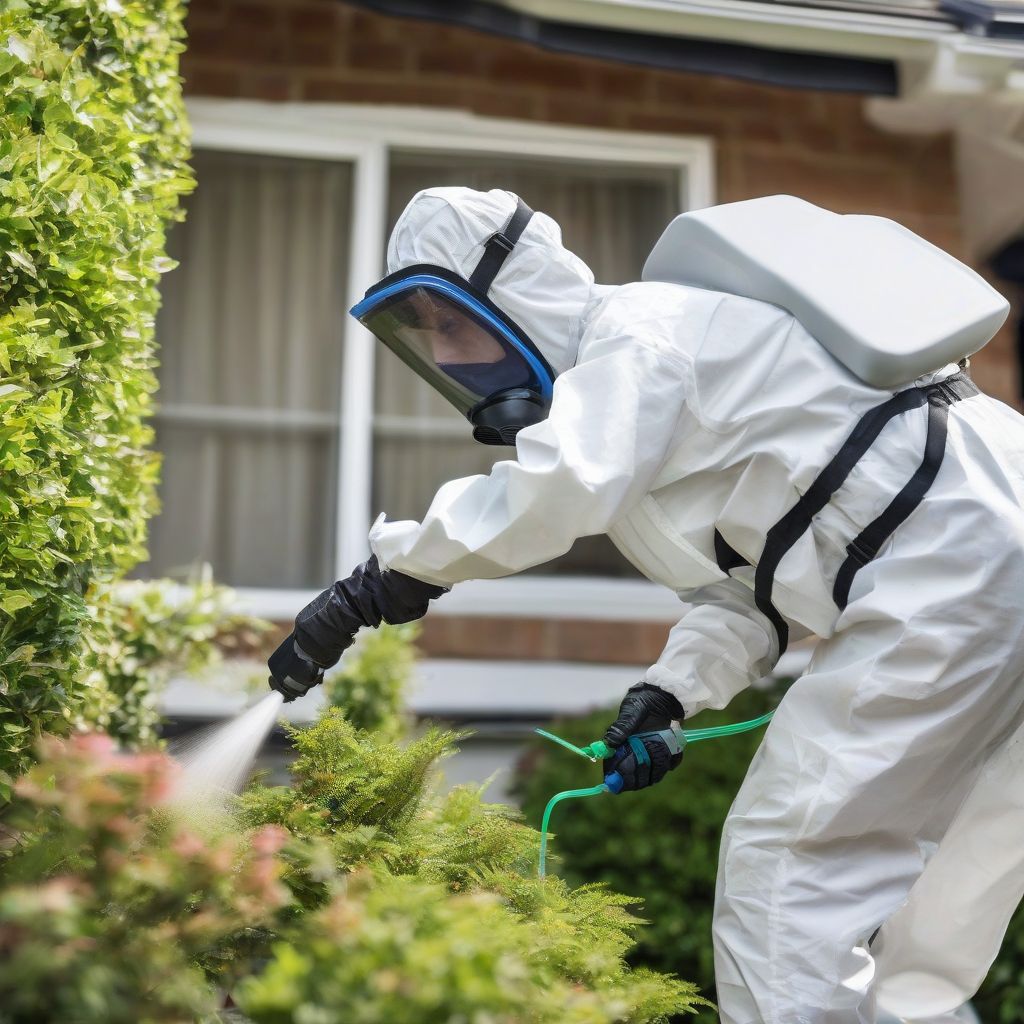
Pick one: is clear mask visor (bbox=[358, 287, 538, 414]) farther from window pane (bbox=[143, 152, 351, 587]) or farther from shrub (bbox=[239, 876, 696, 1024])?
window pane (bbox=[143, 152, 351, 587])

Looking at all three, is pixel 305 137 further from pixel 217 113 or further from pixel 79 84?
pixel 79 84

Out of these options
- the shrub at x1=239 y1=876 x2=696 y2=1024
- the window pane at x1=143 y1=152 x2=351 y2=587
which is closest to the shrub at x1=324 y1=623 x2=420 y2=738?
the window pane at x1=143 y1=152 x2=351 y2=587

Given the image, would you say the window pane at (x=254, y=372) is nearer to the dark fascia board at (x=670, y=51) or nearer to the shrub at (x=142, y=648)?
the dark fascia board at (x=670, y=51)

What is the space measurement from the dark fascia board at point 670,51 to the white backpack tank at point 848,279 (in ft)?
7.71

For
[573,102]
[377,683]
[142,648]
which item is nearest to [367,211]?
[573,102]

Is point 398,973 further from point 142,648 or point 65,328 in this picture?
point 142,648

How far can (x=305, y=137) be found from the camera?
5094mm

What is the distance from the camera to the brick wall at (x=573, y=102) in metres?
5.00

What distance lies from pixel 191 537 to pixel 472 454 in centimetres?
129

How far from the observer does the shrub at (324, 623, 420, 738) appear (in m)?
3.84

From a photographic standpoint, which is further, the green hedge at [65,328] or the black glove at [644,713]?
the black glove at [644,713]

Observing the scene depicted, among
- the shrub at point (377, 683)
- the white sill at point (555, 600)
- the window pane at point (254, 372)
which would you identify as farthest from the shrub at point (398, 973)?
the window pane at point (254, 372)

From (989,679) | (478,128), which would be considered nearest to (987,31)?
(478,128)

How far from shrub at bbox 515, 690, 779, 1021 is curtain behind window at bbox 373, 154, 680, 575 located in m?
1.36
